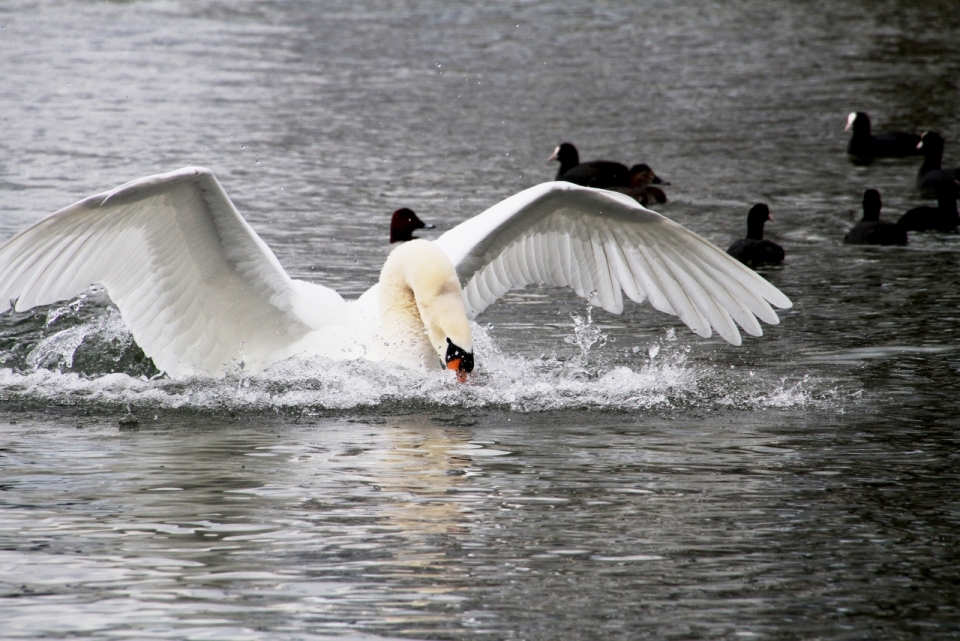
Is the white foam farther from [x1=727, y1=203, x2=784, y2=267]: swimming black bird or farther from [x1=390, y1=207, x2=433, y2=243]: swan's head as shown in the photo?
[x1=390, y1=207, x2=433, y2=243]: swan's head

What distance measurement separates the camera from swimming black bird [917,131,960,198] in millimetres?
15391

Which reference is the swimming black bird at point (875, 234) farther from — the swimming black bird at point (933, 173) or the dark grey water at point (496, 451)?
the swimming black bird at point (933, 173)

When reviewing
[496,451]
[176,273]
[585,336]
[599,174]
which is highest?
[599,174]

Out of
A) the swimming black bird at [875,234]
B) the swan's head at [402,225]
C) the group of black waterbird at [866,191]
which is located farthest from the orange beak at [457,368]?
the swimming black bird at [875,234]

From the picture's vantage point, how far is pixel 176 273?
25.6 feet

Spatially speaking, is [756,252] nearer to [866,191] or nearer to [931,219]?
[866,191]

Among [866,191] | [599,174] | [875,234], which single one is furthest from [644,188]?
[875,234]

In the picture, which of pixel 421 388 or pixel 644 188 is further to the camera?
pixel 644 188

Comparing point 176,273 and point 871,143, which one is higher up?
point 871,143

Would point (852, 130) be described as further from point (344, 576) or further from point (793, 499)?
point (344, 576)

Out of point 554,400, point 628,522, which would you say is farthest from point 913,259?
point 628,522

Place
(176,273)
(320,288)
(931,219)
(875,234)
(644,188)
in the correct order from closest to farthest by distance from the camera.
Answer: (176,273) → (320,288) → (875,234) → (931,219) → (644,188)

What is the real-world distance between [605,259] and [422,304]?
146 centimetres

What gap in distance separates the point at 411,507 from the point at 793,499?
1446 mm
